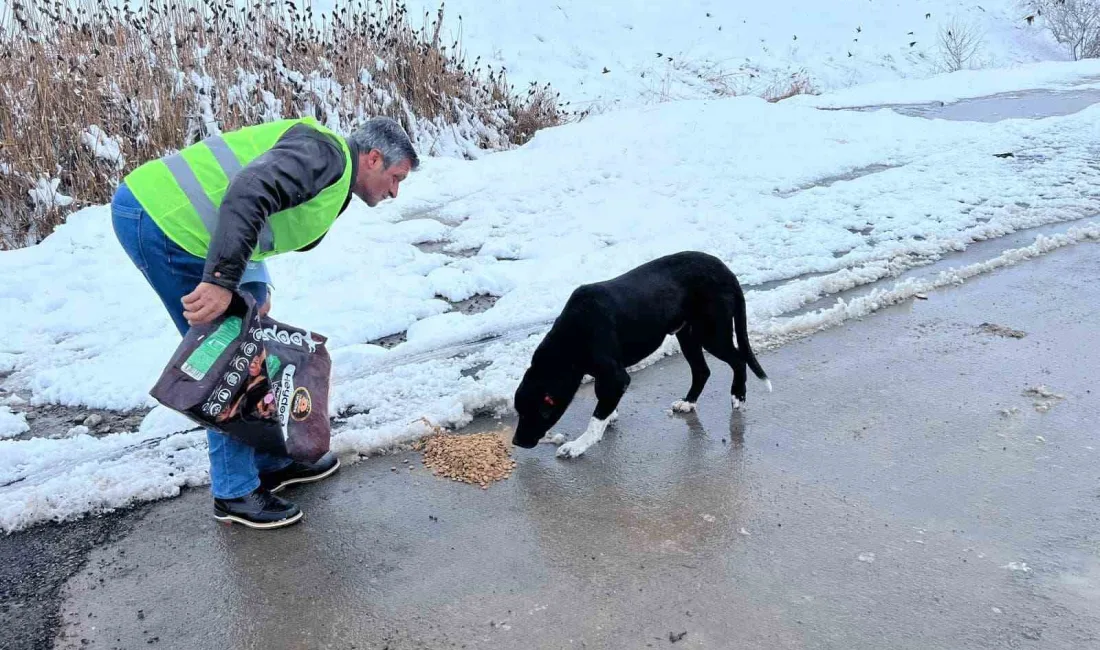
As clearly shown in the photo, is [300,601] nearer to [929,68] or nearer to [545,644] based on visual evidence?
[545,644]

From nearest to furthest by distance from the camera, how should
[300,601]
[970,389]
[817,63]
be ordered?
Answer: [300,601] → [970,389] → [817,63]

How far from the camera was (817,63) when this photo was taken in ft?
68.5

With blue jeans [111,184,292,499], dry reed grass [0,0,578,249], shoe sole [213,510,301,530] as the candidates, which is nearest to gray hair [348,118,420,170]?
blue jeans [111,184,292,499]

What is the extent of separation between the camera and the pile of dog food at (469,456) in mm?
3756

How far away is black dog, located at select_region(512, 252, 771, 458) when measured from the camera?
3943 mm

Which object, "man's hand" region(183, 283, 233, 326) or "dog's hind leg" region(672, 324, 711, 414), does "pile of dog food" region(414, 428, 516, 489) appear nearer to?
"dog's hind leg" region(672, 324, 711, 414)

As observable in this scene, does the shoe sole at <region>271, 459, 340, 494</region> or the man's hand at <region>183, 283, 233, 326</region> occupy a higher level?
the man's hand at <region>183, 283, 233, 326</region>

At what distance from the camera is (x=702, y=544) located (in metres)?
3.18

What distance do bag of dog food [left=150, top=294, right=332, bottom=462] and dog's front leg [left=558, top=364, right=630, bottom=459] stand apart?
45.2 inches

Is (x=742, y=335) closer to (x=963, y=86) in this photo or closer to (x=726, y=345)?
(x=726, y=345)

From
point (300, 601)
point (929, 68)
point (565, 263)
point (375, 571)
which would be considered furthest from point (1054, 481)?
point (929, 68)

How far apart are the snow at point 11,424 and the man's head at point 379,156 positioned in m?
2.38

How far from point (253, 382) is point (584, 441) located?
1.55 meters

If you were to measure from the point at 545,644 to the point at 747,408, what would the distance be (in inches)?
80.0
